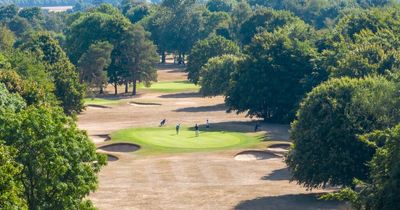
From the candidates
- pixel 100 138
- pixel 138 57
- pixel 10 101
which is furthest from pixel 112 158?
pixel 138 57

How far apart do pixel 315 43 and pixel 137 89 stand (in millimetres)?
44904

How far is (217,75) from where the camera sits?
432 feet

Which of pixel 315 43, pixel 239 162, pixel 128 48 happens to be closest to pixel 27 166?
pixel 239 162

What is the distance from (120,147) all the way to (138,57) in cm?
5903

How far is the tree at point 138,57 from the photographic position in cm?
15012

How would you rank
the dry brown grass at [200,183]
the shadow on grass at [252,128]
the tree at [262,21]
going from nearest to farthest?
1. the dry brown grass at [200,183]
2. the shadow on grass at [252,128]
3. the tree at [262,21]

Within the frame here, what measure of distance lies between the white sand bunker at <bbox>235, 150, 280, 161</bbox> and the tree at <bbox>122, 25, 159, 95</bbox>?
6270cm

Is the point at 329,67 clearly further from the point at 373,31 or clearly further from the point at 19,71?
the point at 19,71

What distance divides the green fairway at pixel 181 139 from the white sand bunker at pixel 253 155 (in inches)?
126

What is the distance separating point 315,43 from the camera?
127 metres

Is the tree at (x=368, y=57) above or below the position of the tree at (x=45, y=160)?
above

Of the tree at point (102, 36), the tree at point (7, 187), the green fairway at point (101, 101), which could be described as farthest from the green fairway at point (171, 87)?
the tree at point (7, 187)

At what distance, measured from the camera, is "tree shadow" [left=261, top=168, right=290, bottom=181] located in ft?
253

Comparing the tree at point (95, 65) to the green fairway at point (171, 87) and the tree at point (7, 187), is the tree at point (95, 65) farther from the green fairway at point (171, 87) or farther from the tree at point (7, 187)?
the tree at point (7, 187)
